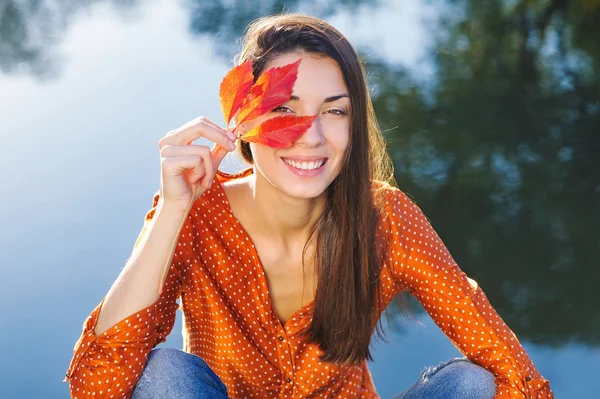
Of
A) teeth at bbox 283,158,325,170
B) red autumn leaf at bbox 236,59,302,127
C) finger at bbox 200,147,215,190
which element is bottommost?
teeth at bbox 283,158,325,170

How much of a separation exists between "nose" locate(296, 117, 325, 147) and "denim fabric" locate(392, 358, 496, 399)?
22.7 inches

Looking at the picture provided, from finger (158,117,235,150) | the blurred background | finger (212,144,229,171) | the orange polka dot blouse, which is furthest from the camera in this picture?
the blurred background

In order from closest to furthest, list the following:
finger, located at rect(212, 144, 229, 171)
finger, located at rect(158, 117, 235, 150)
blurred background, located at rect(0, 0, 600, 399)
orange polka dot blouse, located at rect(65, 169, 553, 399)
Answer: finger, located at rect(158, 117, 235, 150), finger, located at rect(212, 144, 229, 171), orange polka dot blouse, located at rect(65, 169, 553, 399), blurred background, located at rect(0, 0, 600, 399)

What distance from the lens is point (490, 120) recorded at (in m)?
4.01

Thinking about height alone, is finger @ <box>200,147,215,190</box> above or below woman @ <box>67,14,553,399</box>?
above

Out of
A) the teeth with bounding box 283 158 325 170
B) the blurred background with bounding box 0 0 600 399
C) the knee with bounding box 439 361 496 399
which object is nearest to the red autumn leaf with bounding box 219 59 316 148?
the teeth with bounding box 283 158 325 170

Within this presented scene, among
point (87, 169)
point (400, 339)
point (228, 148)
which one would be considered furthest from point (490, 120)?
point (228, 148)

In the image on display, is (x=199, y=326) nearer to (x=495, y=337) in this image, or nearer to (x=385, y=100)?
(x=495, y=337)

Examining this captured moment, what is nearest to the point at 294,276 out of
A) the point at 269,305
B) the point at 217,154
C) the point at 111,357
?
the point at 269,305

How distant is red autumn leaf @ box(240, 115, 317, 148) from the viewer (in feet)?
5.41

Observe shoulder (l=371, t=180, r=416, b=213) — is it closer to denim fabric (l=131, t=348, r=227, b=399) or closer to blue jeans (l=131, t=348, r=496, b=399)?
blue jeans (l=131, t=348, r=496, b=399)

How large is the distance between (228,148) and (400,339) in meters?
1.33

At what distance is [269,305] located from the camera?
1886 mm

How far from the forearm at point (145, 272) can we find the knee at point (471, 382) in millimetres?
667
